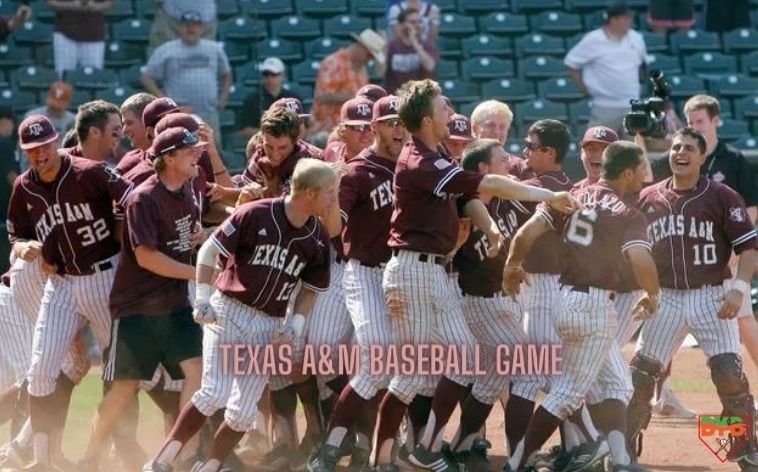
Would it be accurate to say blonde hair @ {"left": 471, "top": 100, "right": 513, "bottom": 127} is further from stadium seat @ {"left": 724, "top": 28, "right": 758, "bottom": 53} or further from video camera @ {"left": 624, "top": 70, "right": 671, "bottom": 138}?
stadium seat @ {"left": 724, "top": 28, "right": 758, "bottom": 53}

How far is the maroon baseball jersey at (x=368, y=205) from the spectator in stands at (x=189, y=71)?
600 cm

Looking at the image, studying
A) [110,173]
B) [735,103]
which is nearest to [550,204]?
[110,173]

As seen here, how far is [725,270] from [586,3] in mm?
8641

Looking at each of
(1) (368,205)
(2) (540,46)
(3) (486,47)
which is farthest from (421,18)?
(1) (368,205)

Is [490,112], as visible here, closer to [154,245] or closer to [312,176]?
[312,176]

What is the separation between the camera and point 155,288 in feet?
24.5

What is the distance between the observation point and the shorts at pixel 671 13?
16.0m

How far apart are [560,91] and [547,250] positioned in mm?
7685

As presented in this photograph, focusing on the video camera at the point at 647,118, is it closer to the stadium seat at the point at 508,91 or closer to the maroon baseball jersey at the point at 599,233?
the maroon baseball jersey at the point at 599,233

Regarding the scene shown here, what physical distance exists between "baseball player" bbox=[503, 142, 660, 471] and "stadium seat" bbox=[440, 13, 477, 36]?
28.8ft

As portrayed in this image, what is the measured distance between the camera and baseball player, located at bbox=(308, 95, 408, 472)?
24.7ft

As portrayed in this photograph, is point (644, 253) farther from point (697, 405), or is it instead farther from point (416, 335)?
point (697, 405)

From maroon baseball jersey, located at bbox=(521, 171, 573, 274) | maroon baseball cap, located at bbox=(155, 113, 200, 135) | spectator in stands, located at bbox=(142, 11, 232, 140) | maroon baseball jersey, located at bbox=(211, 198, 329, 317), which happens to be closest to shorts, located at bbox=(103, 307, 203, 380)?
maroon baseball jersey, located at bbox=(211, 198, 329, 317)

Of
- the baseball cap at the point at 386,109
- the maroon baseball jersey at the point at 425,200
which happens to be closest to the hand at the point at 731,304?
the maroon baseball jersey at the point at 425,200
